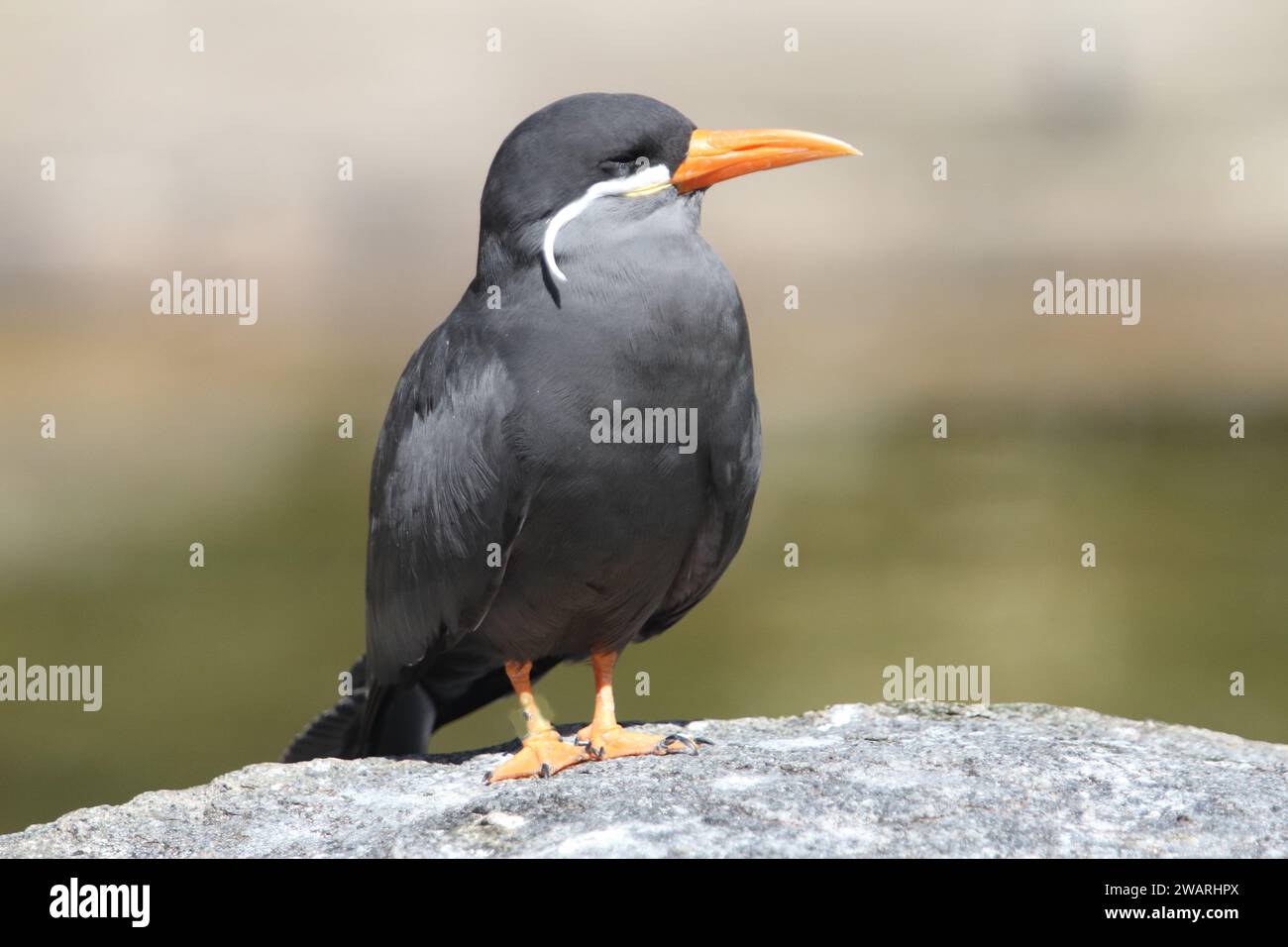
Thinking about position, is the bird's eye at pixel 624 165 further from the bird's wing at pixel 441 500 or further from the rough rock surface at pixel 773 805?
the rough rock surface at pixel 773 805

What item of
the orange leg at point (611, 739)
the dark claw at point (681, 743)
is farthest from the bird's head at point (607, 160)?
the dark claw at point (681, 743)

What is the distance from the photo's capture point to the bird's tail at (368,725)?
8.32 metres

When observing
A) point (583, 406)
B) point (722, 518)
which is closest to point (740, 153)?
point (583, 406)

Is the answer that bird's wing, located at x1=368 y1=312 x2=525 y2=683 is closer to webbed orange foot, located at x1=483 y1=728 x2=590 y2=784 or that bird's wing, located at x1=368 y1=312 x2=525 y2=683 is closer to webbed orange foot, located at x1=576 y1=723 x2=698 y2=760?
webbed orange foot, located at x1=483 y1=728 x2=590 y2=784

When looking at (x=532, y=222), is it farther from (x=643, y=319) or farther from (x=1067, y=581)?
(x=1067, y=581)

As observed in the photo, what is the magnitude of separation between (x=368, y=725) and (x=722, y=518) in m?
2.22

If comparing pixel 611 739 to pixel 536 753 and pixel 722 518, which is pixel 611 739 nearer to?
pixel 536 753

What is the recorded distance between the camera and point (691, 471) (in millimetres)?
7145

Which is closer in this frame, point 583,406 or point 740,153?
point 583,406

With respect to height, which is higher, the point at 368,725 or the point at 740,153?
the point at 740,153

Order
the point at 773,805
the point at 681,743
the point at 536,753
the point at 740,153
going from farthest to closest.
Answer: the point at 681,743 → the point at 536,753 → the point at 740,153 → the point at 773,805

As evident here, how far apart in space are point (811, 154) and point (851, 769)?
8.86ft

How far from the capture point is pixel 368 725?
8.30 metres

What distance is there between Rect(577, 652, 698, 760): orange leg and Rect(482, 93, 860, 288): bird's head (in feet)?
6.69
